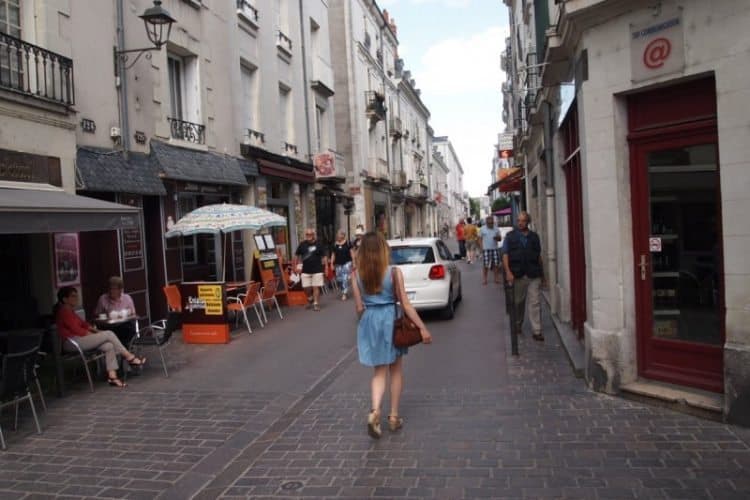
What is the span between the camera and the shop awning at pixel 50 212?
21.0ft

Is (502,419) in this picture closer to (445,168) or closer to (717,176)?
(717,176)

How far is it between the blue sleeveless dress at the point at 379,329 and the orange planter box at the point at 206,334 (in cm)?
554

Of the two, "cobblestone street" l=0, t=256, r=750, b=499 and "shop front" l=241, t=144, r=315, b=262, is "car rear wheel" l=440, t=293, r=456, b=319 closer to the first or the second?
"cobblestone street" l=0, t=256, r=750, b=499

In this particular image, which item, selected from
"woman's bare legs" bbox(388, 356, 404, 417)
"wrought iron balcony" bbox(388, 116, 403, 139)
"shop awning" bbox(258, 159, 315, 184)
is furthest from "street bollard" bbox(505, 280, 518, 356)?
"wrought iron balcony" bbox(388, 116, 403, 139)

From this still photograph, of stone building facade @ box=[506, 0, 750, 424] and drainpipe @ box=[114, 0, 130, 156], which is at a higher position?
drainpipe @ box=[114, 0, 130, 156]

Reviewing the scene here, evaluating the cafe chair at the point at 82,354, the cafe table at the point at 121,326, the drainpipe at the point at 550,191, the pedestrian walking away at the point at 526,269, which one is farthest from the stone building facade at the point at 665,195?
the cafe table at the point at 121,326

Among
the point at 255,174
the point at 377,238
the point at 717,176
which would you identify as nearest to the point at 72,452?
the point at 377,238

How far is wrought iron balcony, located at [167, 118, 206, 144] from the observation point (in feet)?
43.1

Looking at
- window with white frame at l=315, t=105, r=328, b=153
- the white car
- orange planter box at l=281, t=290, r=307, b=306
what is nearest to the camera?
the white car

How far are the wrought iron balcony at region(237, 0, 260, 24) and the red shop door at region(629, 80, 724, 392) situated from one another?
12458mm

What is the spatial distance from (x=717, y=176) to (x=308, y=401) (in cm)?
441

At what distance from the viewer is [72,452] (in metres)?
5.41

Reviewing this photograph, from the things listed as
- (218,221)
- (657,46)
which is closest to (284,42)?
(218,221)

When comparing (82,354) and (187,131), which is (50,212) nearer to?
(82,354)
